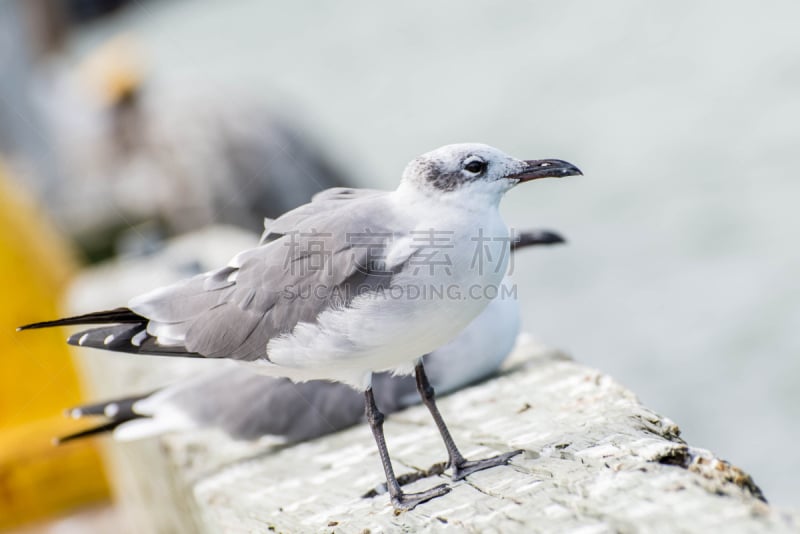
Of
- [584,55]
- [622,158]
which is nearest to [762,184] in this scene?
[622,158]

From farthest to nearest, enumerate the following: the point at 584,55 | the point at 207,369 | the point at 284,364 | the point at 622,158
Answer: the point at 584,55 → the point at 622,158 → the point at 207,369 → the point at 284,364

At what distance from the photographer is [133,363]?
3803mm

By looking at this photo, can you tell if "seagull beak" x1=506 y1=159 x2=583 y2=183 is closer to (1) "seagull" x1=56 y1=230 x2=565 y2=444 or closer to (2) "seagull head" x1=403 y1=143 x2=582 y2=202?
(2) "seagull head" x1=403 y1=143 x2=582 y2=202

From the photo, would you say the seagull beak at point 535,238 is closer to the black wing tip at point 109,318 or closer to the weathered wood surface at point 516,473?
the weathered wood surface at point 516,473

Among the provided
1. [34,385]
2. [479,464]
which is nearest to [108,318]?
[479,464]

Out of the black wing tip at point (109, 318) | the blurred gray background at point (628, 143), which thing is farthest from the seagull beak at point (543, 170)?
the blurred gray background at point (628, 143)

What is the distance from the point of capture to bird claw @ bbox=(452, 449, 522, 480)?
227 centimetres

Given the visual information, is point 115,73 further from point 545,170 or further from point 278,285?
point 545,170

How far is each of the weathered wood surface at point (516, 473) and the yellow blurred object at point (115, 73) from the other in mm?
4960

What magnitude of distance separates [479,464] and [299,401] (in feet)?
2.79

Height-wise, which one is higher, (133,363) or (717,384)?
→ (133,363)

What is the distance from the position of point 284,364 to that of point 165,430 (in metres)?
0.83

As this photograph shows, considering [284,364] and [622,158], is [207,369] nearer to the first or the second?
[284,364]

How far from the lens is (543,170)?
7.38 ft
